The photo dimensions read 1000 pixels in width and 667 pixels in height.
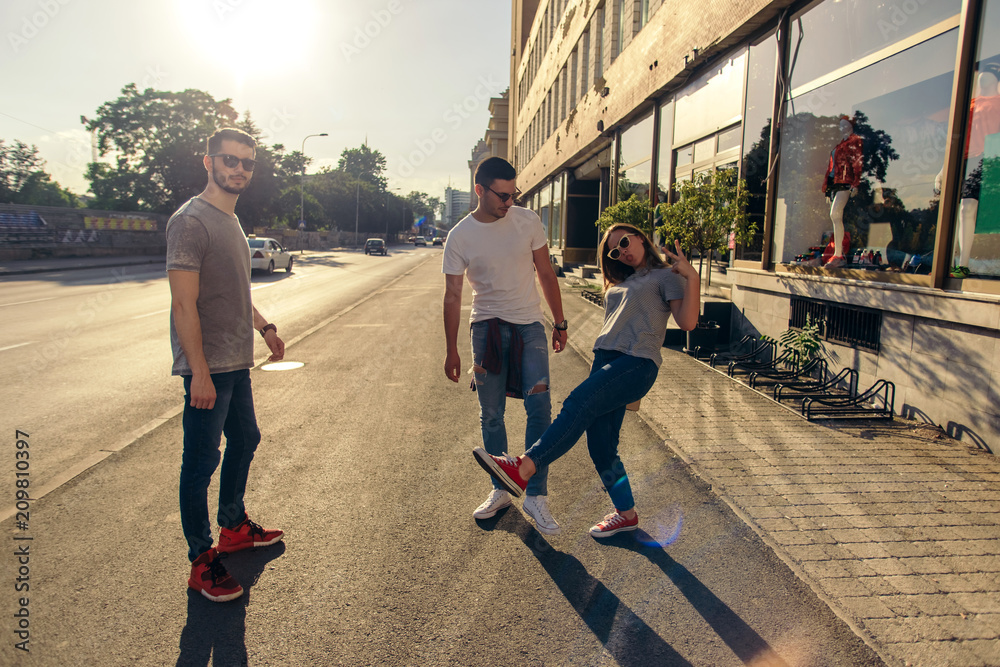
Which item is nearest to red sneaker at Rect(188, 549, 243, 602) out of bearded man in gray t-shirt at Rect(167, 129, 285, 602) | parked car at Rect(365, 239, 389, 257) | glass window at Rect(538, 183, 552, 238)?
bearded man in gray t-shirt at Rect(167, 129, 285, 602)

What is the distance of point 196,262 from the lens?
283 centimetres

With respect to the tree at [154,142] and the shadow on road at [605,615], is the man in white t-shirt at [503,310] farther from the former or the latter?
the tree at [154,142]

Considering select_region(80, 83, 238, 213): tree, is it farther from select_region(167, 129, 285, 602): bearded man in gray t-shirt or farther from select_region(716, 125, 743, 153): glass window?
select_region(167, 129, 285, 602): bearded man in gray t-shirt

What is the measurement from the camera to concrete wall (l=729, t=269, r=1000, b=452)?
5078mm

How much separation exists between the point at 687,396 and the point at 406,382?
3152 mm

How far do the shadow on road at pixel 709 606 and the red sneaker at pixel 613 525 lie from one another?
0.11ft

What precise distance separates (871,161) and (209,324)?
7130 mm

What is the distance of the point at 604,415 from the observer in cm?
357

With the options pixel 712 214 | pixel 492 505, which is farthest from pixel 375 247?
pixel 492 505

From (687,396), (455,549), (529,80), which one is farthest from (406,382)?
(529,80)

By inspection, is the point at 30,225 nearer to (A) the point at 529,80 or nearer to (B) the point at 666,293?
(A) the point at 529,80

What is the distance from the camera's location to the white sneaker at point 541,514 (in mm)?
3526

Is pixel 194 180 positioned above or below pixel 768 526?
above

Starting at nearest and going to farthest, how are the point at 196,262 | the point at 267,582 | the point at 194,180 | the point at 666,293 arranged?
the point at 196,262 < the point at 267,582 < the point at 666,293 < the point at 194,180
